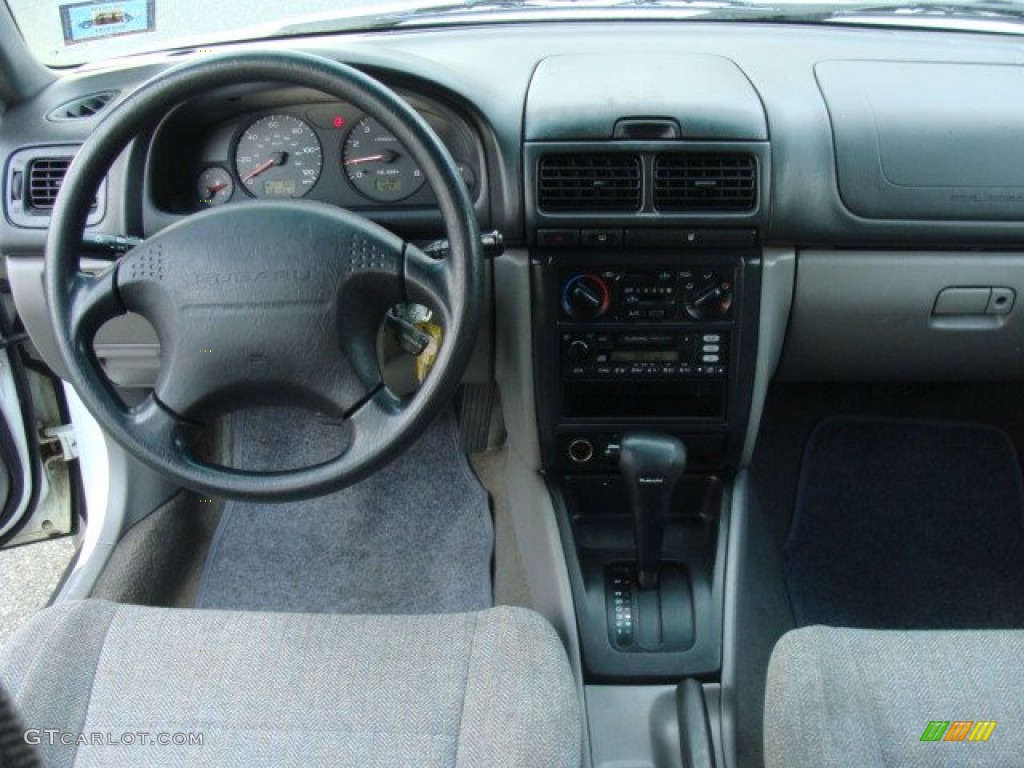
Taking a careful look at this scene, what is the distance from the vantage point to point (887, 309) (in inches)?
63.1

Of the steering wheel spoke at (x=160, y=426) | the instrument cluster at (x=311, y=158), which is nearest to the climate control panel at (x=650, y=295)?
the instrument cluster at (x=311, y=158)

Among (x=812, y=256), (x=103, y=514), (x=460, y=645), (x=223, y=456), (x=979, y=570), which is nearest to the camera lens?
(x=460, y=645)

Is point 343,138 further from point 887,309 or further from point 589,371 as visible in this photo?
point 887,309

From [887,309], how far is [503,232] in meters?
0.67

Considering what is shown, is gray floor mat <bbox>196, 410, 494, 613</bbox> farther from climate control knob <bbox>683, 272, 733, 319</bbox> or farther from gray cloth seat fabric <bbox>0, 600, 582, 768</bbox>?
climate control knob <bbox>683, 272, 733, 319</bbox>

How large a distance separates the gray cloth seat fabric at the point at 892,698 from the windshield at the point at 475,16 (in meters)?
1.09

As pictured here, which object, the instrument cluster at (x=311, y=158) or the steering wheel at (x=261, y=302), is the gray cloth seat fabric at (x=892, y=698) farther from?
the instrument cluster at (x=311, y=158)

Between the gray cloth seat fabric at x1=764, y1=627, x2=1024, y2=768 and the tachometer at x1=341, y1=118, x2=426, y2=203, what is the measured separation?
876 mm

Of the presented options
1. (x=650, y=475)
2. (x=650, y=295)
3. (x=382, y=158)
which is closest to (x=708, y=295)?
(x=650, y=295)

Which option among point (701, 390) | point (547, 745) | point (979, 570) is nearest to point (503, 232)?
point (701, 390)

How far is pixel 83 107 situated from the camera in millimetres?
1598

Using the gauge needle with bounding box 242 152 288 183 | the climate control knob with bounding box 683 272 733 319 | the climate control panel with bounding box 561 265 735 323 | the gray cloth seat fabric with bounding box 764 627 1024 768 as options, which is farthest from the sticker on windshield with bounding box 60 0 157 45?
the gray cloth seat fabric with bounding box 764 627 1024 768

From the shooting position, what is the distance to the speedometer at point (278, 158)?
1518 millimetres

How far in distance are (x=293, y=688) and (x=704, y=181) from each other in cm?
92
